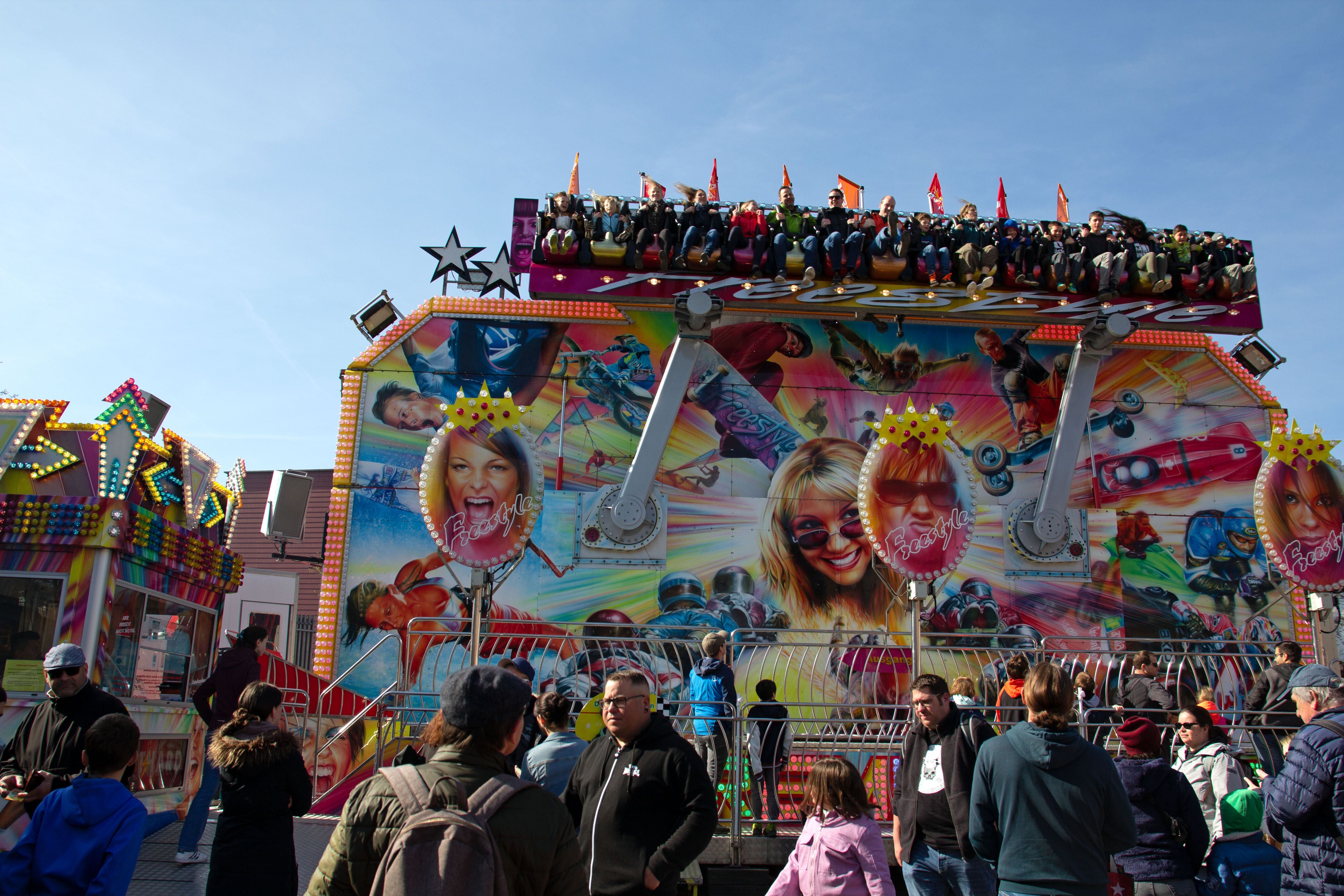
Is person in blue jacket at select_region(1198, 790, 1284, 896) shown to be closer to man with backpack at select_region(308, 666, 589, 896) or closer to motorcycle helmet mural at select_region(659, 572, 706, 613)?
Answer: man with backpack at select_region(308, 666, 589, 896)

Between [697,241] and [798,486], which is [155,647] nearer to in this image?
[798,486]

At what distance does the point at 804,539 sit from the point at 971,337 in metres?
4.34

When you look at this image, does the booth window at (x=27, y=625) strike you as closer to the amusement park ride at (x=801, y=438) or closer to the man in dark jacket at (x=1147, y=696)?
the amusement park ride at (x=801, y=438)

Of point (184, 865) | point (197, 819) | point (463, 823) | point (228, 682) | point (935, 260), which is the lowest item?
point (184, 865)

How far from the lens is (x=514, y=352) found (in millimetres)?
14914

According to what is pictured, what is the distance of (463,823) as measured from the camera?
2.47 metres

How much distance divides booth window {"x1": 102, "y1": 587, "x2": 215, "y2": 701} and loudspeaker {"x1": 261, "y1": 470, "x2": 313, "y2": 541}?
4.04 m

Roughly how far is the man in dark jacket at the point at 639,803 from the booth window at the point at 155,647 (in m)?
7.15

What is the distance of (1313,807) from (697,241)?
39.9 ft

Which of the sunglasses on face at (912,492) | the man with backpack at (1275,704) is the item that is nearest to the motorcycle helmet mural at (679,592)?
the sunglasses on face at (912,492)

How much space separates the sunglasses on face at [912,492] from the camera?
1034 centimetres

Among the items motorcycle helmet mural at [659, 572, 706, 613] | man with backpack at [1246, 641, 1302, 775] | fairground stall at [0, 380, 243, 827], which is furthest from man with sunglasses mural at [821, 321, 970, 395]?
fairground stall at [0, 380, 243, 827]

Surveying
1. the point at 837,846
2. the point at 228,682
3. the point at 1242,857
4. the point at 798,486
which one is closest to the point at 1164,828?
the point at 1242,857

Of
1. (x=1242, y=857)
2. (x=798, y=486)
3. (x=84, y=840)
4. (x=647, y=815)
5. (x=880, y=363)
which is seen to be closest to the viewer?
(x=84, y=840)
